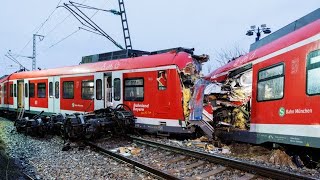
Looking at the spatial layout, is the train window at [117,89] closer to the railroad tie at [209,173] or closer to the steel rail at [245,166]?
the steel rail at [245,166]

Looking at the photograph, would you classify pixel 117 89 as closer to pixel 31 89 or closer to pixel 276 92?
pixel 276 92

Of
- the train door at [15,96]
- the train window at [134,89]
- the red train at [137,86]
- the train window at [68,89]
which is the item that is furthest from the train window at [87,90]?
the train door at [15,96]

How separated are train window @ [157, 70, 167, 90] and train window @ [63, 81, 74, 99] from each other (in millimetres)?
6054

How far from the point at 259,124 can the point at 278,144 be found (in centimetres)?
85

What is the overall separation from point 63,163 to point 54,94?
1006cm

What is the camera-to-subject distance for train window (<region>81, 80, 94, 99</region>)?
15523 millimetres

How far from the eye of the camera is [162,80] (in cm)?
1247

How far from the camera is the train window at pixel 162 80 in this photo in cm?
1237

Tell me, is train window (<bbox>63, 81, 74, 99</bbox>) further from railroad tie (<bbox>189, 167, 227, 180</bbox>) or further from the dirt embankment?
railroad tie (<bbox>189, 167, 227, 180</bbox>)

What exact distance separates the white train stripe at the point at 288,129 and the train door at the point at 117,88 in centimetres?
607

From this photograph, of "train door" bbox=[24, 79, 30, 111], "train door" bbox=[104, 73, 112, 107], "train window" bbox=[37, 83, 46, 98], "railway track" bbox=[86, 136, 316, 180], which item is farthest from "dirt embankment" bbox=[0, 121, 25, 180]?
"train door" bbox=[24, 79, 30, 111]

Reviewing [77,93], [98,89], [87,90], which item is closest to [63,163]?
[98,89]

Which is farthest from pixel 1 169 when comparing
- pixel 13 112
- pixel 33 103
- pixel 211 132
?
pixel 13 112

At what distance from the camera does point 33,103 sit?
68.7ft
